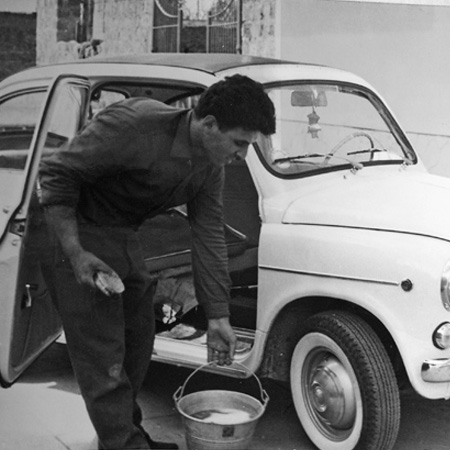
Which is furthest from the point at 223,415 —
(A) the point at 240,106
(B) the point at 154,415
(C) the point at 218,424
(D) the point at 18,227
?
(A) the point at 240,106

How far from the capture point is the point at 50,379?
2750 millimetres

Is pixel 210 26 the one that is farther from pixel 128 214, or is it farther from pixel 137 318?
pixel 137 318

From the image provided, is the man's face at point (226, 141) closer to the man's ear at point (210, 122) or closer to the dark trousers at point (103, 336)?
the man's ear at point (210, 122)

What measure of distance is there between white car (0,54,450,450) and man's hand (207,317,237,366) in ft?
0.81

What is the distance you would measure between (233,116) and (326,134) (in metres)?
0.85

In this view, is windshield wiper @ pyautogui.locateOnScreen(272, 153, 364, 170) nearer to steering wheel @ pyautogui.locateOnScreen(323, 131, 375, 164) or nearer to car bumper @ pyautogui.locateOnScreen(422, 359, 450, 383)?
steering wheel @ pyautogui.locateOnScreen(323, 131, 375, 164)

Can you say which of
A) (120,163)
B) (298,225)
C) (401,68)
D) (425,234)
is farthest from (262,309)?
(401,68)

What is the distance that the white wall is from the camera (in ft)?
8.85

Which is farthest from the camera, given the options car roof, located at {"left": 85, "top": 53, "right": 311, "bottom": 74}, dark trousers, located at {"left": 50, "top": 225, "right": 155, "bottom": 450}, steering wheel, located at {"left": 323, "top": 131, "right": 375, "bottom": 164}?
steering wheel, located at {"left": 323, "top": 131, "right": 375, "bottom": 164}

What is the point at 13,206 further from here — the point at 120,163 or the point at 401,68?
the point at 401,68

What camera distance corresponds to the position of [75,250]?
2.00 meters

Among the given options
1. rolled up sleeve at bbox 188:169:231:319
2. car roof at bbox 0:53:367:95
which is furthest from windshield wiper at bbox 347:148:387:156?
rolled up sleeve at bbox 188:169:231:319

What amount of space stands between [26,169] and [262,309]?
Result: 97 cm

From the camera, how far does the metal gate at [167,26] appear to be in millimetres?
2572
